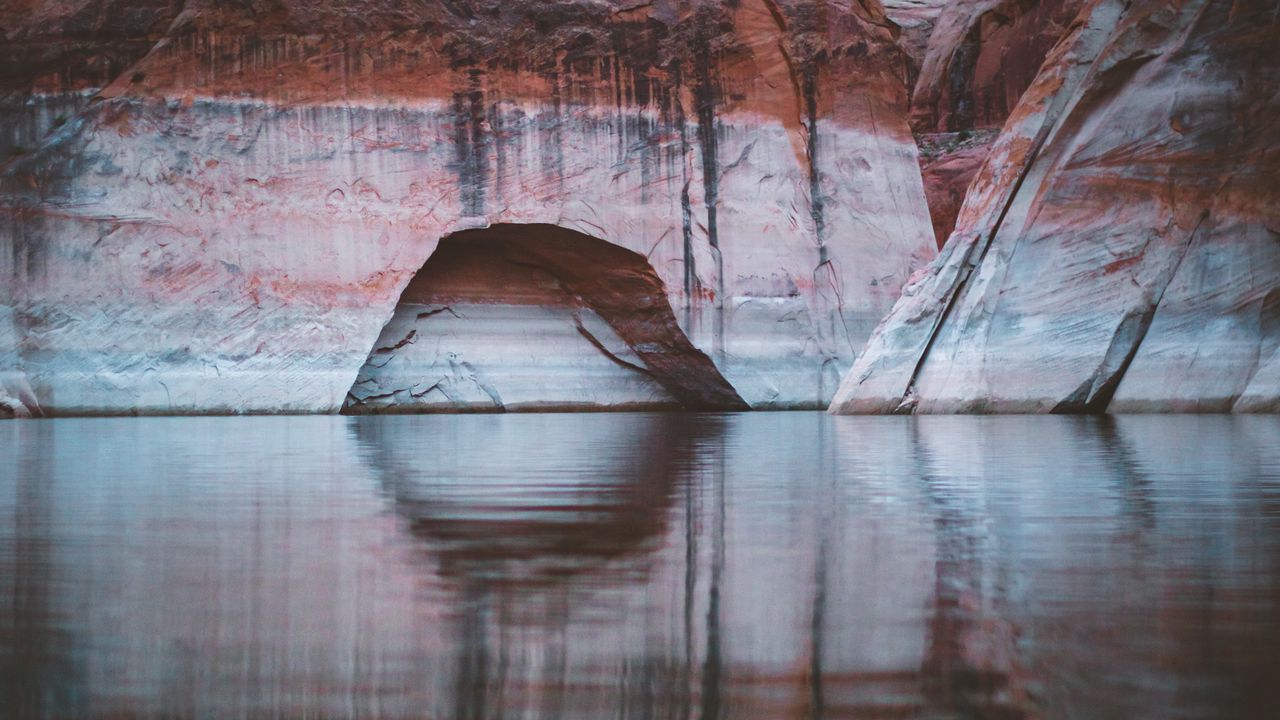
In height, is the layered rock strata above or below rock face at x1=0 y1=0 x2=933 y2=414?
Result: above

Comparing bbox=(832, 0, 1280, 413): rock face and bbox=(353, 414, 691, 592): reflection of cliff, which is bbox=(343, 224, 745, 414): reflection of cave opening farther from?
bbox=(353, 414, 691, 592): reflection of cliff

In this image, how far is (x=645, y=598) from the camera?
1772mm

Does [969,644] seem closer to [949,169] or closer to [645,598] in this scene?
[645,598]

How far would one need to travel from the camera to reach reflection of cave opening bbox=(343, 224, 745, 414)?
60.4 feet

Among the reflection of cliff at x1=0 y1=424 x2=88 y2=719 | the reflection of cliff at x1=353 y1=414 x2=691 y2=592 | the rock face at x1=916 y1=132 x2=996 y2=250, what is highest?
the rock face at x1=916 y1=132 x2=996 y2=250

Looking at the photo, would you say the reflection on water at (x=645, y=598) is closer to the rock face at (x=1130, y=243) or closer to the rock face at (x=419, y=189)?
the rock face at (x=1130, y=243)

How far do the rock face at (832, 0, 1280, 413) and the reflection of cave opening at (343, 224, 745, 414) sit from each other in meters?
6.46

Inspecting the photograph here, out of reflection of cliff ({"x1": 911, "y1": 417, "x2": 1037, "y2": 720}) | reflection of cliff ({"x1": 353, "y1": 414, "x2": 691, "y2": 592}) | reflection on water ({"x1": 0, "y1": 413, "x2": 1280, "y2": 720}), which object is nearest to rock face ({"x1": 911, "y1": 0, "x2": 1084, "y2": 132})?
reflection of cliff ({"x1": 353, "y1": 414, "x2": 691, "y2": 592})

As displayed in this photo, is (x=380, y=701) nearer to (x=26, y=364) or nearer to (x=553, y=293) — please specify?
(x=26, y=364)

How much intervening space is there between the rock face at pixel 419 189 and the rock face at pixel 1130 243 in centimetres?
613

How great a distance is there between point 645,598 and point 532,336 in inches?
691

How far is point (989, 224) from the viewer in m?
13.2

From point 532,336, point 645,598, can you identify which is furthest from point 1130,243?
point 645,598

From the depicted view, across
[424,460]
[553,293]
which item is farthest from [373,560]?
[553,293]
